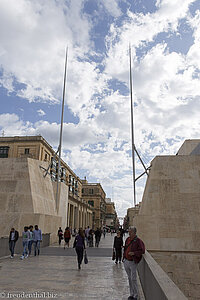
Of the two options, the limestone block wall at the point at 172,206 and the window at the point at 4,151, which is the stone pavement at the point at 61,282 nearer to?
the limestone block wall at the point at 172,206

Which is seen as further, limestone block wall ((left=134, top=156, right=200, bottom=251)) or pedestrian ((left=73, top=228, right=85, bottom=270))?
limestone block wall ((left=134, top=156, right=200, bottom=251))

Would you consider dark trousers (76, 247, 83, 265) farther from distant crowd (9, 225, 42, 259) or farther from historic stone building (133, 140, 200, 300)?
historic stone building (133, 140, 200, 300)

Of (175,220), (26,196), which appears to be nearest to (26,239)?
(26,196)

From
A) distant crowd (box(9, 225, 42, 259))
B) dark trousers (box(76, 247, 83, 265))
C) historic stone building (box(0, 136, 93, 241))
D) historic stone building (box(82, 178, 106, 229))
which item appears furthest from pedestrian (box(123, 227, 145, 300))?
historic stone building (box(82, 178, 106, 229))

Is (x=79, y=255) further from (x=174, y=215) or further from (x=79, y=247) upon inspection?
(x=174, y=215)

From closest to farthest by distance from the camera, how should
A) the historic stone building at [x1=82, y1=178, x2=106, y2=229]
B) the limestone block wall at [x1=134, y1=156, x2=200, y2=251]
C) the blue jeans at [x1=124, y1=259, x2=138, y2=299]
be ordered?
the blue jeans at [x1=124, y1=259, x2=138, y2=299]
the limestone block wall at [x1=134, y1=156, x2=200, y2=251]
the historic stone building at [x1=82, y1=178, x2=106, y2=229]

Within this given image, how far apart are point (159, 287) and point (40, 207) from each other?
15230 millimetres

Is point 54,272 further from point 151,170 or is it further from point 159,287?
point 151,170

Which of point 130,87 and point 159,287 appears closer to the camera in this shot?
point 159,287

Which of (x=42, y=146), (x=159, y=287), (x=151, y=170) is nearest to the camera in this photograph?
(x=159, y=287)

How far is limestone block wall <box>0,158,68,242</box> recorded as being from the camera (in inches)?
615

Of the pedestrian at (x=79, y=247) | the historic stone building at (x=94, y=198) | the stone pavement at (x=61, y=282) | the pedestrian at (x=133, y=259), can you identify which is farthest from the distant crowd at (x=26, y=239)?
the historic stone building at (x=94, y=198)

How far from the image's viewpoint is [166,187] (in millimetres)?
15516

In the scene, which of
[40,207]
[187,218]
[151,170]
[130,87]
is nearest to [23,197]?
[40,207]
